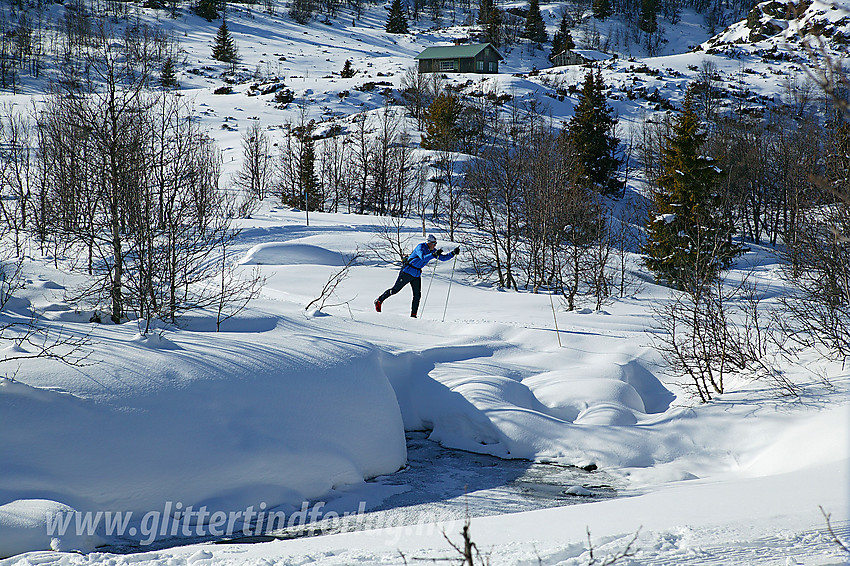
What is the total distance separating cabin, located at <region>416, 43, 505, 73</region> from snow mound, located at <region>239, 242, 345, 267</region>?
51.6m

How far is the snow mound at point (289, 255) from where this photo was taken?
20.6m

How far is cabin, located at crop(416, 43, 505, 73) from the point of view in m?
69.1

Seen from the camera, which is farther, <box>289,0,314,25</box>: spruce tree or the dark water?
<box>289,0,314,25</box>: spruce tree

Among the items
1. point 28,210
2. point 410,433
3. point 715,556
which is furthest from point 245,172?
point 715,556

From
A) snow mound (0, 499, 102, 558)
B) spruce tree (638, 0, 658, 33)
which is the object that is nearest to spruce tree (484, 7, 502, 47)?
spruce tree (638, 0, 658, 33)

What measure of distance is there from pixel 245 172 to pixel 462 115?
16530 mm

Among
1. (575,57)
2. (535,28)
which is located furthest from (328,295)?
(535,28)

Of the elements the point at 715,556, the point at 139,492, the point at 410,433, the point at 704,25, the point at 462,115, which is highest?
the point at 704,25

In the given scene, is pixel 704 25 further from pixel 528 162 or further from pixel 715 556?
pixel 715 556

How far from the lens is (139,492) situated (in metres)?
5.95

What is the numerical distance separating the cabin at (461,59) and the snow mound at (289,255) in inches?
2033

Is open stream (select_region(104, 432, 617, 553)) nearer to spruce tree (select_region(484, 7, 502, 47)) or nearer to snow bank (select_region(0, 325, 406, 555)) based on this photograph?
snow bank (select_region(0, 325, 406, 555))

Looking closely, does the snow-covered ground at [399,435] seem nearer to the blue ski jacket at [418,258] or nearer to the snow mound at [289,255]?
the blue ski jacket at [418,258]

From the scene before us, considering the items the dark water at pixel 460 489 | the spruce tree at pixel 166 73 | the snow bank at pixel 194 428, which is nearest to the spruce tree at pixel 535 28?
the spruce tree at pixel 166 73
